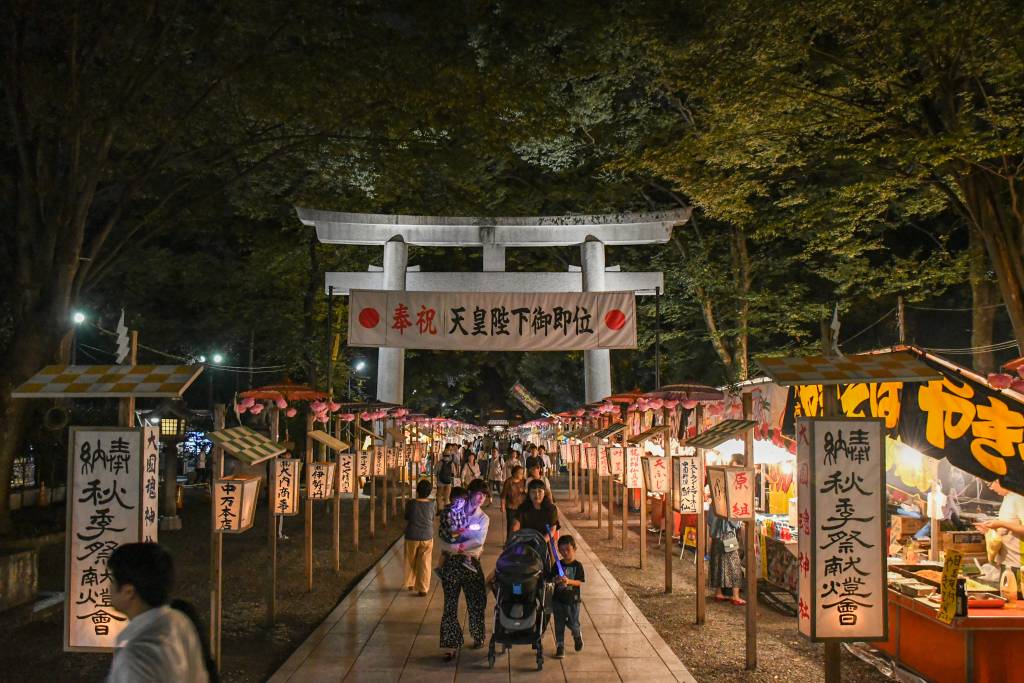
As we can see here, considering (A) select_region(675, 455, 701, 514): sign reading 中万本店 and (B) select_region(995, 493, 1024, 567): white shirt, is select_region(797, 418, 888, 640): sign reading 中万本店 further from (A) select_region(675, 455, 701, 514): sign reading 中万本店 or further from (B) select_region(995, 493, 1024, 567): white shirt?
(A) select_region(675, 455, 701, 514): sign reading 中万本店

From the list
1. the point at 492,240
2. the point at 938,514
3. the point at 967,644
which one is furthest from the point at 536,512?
the point at 492,240

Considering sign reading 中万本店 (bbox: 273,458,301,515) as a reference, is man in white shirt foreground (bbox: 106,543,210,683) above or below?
above

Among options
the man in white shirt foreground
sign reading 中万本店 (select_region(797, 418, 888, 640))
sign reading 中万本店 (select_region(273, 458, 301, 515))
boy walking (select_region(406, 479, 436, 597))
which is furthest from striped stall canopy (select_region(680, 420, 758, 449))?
the man in white shirt foreground

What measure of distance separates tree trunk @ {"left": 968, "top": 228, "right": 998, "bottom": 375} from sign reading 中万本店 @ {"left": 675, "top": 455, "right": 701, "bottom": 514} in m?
9.75

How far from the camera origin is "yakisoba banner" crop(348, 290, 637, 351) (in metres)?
16.9

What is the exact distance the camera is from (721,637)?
9.49 m

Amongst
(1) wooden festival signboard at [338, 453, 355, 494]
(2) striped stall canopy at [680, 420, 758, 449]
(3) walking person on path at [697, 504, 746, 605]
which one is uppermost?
(2) striped stall canopy at [680, 420, 758, 449]

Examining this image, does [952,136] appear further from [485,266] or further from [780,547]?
[485,266]

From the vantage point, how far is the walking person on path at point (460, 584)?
8258mm

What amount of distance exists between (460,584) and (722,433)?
324 cm

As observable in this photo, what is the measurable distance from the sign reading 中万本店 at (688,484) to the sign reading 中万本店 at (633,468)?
14.1ft

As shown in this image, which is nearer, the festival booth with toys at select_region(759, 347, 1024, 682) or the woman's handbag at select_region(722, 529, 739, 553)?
the festival booth with toys at select_region(759, 347, 1024, 682)

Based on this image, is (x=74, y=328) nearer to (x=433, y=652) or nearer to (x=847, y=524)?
(x=433, y=652)

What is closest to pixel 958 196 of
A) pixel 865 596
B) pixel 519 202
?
pixel 865 596
